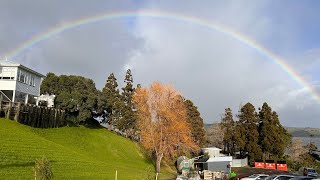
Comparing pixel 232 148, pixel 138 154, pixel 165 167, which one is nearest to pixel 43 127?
pixel 138 154

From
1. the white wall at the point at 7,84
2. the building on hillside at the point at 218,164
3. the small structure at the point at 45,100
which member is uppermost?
the white wall at the point at 7,84

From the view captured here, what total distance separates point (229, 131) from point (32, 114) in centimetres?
4589

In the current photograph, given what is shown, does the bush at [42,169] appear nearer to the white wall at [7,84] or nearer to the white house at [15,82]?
the white house at [15,82]

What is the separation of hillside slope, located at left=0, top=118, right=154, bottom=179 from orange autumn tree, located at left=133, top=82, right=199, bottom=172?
499 centimetres

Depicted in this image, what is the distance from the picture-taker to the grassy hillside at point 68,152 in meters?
29.8

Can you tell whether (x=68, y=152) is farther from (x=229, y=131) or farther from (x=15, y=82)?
(x=229, y=131)

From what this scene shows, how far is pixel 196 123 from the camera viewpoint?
7838 cm

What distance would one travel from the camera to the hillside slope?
97.9ft

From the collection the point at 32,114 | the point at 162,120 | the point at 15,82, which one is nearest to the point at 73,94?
the point at 15,82

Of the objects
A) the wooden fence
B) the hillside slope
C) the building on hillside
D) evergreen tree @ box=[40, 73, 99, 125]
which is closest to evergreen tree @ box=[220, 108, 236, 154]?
the building on hillside

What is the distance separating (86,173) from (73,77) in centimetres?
3641

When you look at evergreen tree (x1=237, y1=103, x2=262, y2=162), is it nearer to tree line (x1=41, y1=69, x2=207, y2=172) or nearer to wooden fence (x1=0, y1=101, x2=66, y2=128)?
tree line (x1=41, y1=69, x2=207, y2=172)

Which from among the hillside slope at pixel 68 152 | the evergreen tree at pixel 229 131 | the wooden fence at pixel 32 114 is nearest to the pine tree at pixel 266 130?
the evergreen tree at pixel 229 131

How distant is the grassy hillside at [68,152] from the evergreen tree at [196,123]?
640 inches
